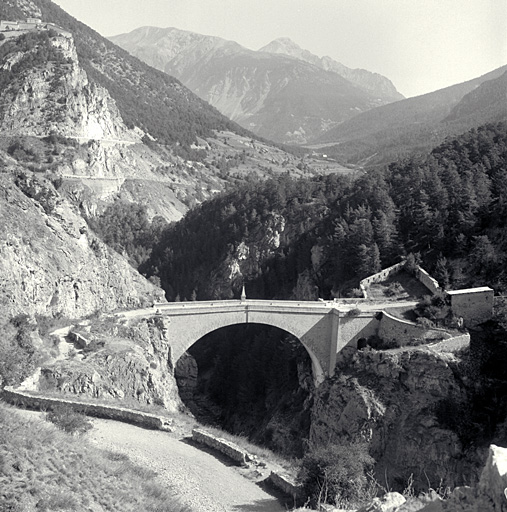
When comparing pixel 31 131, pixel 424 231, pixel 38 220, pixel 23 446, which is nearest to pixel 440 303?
pixel 424 231

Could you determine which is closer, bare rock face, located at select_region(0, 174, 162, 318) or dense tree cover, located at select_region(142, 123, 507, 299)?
bare rock face, located at select_region(0, 174, 162, 318)

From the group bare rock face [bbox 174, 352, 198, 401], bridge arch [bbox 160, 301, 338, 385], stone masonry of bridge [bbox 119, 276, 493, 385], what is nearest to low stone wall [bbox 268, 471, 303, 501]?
stone masonry of bridge [bbox 119, 276, 493, 385]

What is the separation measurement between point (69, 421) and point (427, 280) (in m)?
31.0

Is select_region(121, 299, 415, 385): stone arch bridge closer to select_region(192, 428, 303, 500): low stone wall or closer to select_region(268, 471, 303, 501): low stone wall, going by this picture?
select_region(192, 428, 303, 500): low stone wall

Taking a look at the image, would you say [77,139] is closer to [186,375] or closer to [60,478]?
[186,375]

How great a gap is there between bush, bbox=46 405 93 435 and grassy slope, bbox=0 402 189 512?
3.05 meters

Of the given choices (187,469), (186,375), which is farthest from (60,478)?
(186,375)

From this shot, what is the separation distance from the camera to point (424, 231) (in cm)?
4909

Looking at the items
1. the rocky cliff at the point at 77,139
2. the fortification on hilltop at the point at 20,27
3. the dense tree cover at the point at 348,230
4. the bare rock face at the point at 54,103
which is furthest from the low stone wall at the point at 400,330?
the fortification on hilltop at the point at 20,27

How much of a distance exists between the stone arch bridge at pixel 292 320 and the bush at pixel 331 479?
905 inches

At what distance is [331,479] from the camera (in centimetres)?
1586

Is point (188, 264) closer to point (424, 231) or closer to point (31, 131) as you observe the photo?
point (31, 131)

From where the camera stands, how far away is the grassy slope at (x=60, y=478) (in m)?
11.5

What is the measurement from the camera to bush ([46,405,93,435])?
58.2ft
